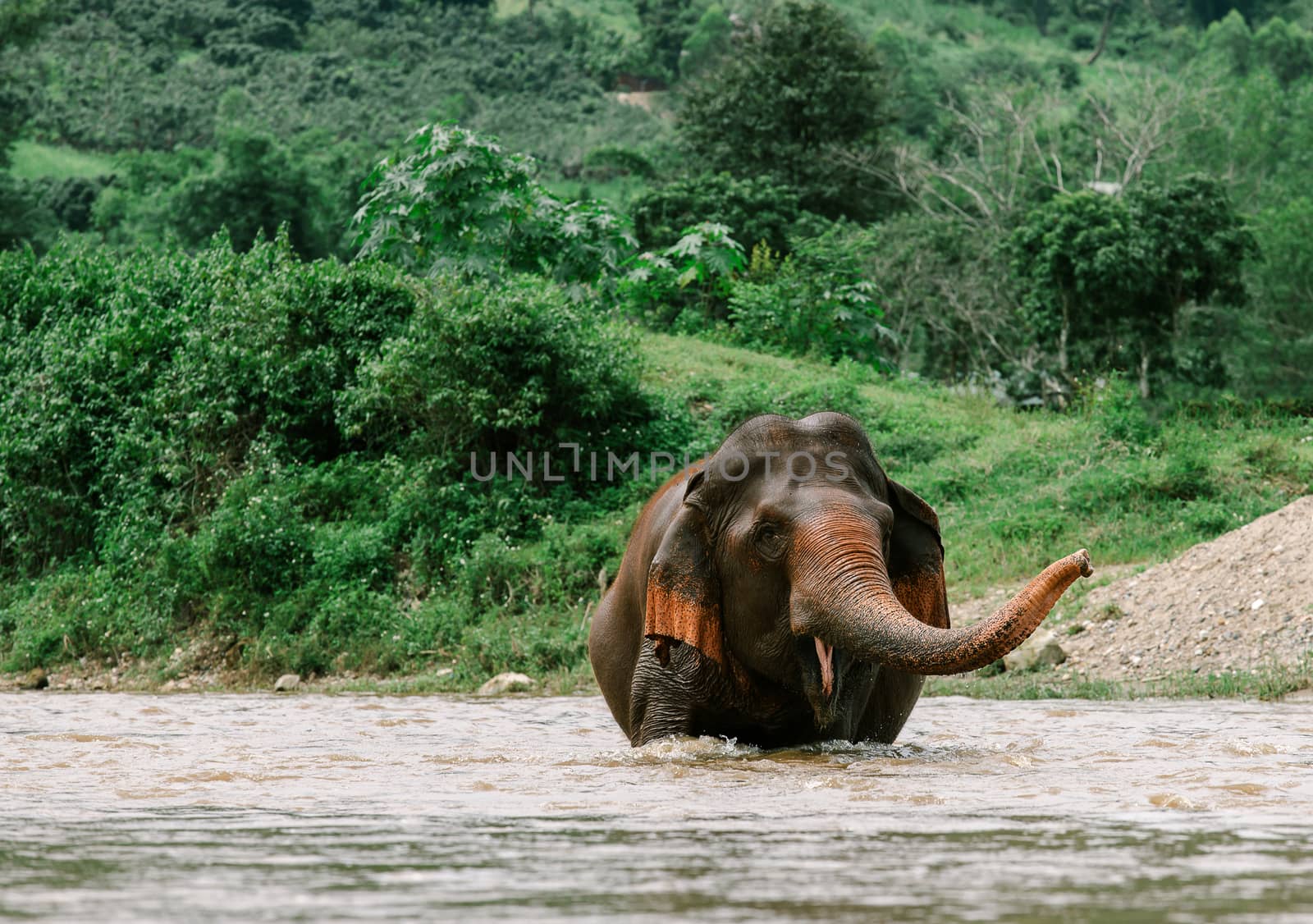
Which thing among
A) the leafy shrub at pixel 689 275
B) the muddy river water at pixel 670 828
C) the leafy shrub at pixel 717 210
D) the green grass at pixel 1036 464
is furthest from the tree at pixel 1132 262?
the muddy river water at pixel 670 828

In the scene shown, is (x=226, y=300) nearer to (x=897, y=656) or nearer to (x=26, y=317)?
(x=26, y=317)

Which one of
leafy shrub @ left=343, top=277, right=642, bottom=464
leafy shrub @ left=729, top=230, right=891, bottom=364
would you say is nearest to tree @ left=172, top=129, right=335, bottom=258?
leafy shrub @ left=729, top=230, right=891, bottom=364

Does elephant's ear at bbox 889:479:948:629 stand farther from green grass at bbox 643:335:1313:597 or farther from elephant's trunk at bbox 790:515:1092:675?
green grass at bbox 643:335:1313:597

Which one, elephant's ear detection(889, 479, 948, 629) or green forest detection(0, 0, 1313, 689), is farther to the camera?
green forest detection(0, 0, 1313, 689)

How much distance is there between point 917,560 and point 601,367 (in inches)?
460

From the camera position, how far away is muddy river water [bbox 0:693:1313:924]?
3.38 m

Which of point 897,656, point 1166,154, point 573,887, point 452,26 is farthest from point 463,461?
point 452,26

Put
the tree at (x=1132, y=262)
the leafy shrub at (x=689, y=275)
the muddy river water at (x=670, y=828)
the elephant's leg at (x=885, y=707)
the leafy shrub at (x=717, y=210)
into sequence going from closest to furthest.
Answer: the muddy river water at (x=670, y=828) → the elephant's leg at (x=885, y=707) → the tree at (x=1132, y=262) → the leafy shrub at (x=689, y=275) → the leafy shrub at (x=717, y=210)

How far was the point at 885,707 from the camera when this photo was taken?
25.3 ft

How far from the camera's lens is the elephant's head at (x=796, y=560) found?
634cm

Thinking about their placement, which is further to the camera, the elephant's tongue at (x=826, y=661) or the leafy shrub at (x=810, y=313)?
the leafy shrub at (x=810, y=313)

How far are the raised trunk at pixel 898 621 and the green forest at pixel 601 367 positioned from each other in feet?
27.2

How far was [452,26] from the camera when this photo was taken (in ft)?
317

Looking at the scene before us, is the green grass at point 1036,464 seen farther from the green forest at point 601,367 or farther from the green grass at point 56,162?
the green grass at point 56,162
